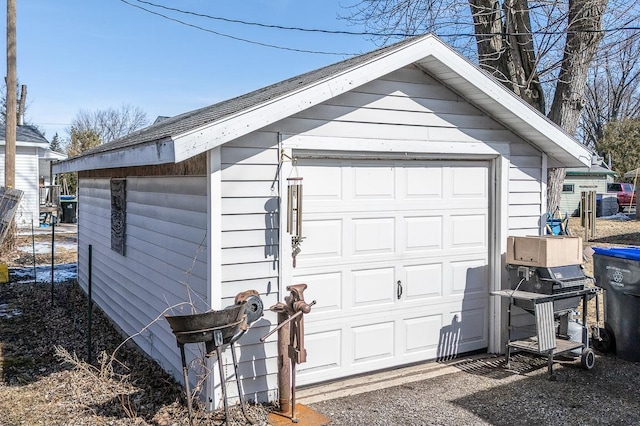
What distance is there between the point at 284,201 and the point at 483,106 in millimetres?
2380

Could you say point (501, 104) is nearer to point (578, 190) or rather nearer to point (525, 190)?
point (525, 190)

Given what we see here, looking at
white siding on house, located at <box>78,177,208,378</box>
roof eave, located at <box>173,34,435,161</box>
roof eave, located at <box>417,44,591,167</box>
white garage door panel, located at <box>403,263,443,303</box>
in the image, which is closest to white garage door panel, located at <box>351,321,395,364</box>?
white garage door panel, located at <box>403,263,443,303</box>

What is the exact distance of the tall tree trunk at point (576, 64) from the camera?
32.0 ft

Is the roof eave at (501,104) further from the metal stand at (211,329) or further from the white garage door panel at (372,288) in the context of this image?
the metal stand at (211,329)

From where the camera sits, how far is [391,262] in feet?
17.6

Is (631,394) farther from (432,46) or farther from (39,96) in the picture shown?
(39,96)

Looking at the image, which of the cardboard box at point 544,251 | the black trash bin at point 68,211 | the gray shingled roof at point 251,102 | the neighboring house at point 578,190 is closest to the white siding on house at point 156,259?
the gray shingled roof at point 251,102

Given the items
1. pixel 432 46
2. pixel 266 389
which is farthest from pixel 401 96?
pixel 266 389

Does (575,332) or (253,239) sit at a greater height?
(253,239)

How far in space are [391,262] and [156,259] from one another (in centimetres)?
231

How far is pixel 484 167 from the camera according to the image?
5.83m

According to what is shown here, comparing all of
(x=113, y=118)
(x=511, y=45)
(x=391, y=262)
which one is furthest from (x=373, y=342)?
(x=113, y=118)

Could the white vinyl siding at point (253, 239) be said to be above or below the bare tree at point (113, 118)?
below

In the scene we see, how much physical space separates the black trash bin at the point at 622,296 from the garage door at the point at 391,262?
1297 millimetres
